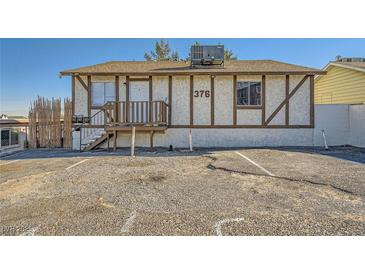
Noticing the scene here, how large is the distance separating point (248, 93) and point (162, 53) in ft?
61.9

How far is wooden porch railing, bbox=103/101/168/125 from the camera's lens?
1047 centimetres

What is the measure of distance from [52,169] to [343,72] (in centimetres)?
1574

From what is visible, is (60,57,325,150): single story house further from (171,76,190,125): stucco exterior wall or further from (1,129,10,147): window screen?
(1,129,10,147): window screen

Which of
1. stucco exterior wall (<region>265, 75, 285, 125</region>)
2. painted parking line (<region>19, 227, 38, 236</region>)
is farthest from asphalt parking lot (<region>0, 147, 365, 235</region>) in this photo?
stucco exterior wall (<region>265, 75, 285, 125</region>)

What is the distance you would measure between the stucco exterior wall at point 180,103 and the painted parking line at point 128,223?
8.07 meters

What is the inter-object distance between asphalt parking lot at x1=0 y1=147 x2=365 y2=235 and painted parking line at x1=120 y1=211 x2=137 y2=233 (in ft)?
0.04

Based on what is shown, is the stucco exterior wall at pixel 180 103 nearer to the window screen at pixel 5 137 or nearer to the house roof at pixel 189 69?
the house roof at pixel 189 69

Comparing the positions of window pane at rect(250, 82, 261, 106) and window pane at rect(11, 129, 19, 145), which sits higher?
window pane at rect(250, 82, 261, 106)

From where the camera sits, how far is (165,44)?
2786cm

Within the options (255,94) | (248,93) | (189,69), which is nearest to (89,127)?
(189,69)

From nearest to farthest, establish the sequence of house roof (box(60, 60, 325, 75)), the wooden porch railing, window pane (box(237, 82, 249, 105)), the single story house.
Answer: the wooden porch railing
house roof (box(60, 60, 325, 75))
the single story house
window pane (box(237, 82, 249, 105))

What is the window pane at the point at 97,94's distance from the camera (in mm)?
11508

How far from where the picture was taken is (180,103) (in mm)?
11398
